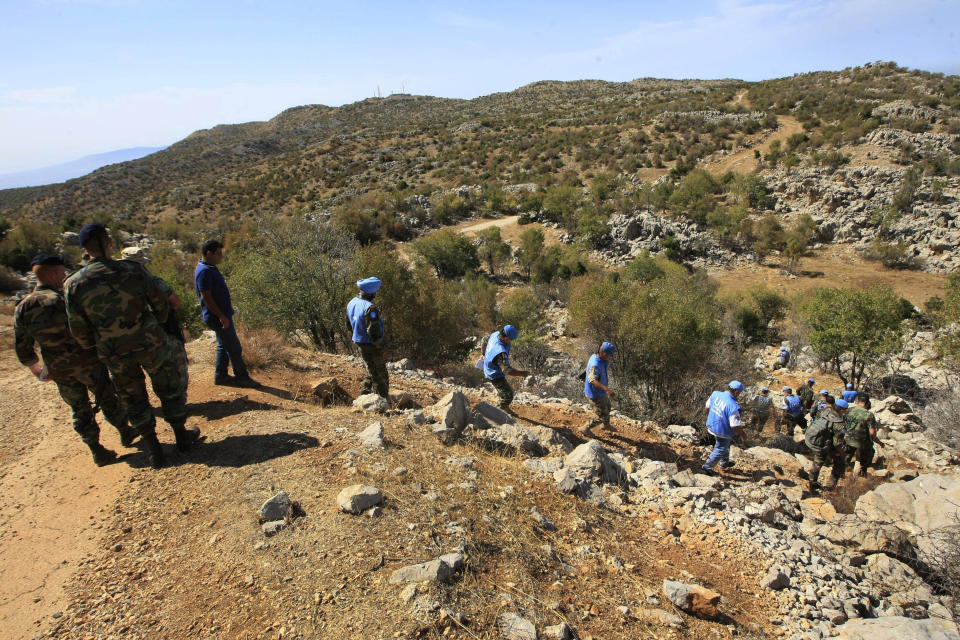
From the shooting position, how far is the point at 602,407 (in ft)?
23.4

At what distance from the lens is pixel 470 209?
3894cm

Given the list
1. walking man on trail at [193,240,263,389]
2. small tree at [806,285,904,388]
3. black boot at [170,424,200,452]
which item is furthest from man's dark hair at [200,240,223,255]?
small tree at [806,285,904,388]

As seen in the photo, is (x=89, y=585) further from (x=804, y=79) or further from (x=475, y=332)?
(x=804, y=79)

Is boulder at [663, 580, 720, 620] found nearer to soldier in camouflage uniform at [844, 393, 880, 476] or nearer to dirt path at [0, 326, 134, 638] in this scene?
dirt path at [0, 326, 134, 638]

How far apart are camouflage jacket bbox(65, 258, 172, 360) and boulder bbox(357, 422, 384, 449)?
6.67ft

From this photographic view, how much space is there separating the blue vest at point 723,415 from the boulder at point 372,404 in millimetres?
4700

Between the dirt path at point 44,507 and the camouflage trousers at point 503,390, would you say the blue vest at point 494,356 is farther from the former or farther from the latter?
the dirt path at point 44,507

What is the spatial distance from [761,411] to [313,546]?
431 inches

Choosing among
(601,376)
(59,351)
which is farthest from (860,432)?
(59,351)

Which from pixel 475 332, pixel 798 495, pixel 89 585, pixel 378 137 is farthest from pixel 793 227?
pixel 378 137

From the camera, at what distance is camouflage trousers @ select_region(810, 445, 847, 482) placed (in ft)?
24.3

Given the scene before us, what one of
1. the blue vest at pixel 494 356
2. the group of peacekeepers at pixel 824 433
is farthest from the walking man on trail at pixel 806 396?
the blue vest at pixel 494 356

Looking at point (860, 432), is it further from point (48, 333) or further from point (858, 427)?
point (48, 333)

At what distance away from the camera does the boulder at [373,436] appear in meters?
4.69
